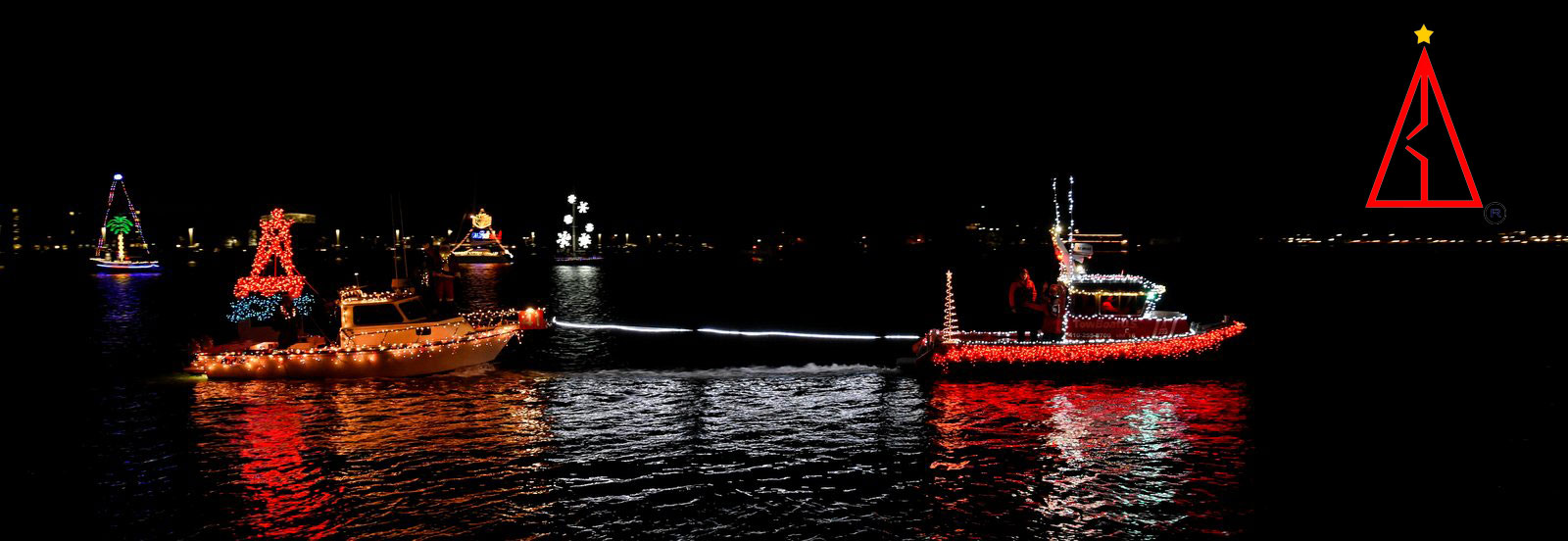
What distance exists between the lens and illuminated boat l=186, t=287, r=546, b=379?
21.7 m

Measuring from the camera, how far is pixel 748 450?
613 inches

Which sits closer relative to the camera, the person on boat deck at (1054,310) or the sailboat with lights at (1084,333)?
the sailboat with lights at (1084,333)

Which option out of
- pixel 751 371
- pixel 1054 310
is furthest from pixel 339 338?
pixel 1054 310

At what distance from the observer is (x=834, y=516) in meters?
12.3

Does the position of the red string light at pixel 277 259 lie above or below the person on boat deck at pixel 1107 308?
above

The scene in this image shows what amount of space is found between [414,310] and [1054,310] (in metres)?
14.7

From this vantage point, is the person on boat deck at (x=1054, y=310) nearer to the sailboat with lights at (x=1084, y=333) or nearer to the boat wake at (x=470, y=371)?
the sailboat with lights at (x=1084, y=333)

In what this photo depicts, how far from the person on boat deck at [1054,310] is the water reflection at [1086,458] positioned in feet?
6.69

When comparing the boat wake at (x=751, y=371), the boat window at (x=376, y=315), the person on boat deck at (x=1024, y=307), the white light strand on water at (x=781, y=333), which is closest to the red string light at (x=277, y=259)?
the boat window at (x=376, y=315)

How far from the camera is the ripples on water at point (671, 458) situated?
1221cm

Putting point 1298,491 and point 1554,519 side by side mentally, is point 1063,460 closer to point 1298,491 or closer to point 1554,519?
point 1298,491

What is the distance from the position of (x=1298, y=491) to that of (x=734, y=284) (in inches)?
2619

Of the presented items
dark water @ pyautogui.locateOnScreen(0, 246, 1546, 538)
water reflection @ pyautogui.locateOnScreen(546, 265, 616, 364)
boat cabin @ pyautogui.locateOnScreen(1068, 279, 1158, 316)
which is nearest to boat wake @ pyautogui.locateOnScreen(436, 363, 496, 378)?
dark water @ pyautogui.locateOnScreen(0, 246, 1546, 538)

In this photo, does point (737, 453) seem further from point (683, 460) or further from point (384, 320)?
point (384, 320)
